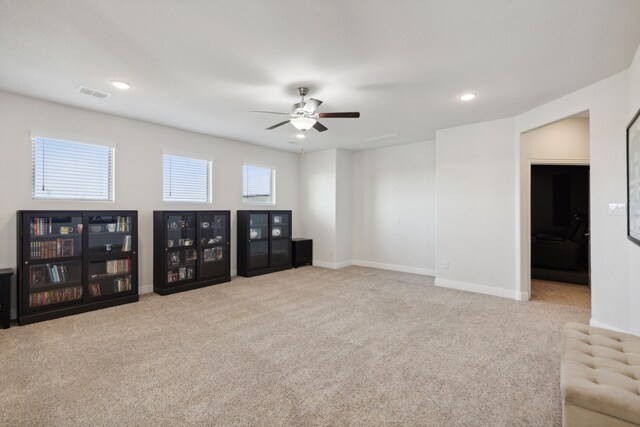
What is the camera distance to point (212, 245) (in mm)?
5406

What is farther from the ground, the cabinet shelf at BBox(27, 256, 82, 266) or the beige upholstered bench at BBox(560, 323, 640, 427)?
the cabinet shelf at BBox(27, 256, 82, 266)

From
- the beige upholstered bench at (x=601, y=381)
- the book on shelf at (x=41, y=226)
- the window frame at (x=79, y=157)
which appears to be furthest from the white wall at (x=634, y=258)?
the book on shelf at (x=41, y=226)

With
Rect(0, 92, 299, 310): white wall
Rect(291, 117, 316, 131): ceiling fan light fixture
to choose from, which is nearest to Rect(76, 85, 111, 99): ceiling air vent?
Rect(0, 92, 299, 310): white wall

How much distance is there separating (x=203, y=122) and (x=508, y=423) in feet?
16.4

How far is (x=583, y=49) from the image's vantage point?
102 inches

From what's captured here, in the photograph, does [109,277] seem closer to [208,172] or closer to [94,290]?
[94,290]

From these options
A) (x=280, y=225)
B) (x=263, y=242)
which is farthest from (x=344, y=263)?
(x=263, y=242)

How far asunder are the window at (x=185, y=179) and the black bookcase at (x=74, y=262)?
3.02 ft

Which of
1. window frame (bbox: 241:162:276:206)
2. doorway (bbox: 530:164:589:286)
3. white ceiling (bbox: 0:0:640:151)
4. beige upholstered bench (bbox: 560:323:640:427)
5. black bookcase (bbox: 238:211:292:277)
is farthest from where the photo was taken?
window frame (bbox: 241:162:276:206)

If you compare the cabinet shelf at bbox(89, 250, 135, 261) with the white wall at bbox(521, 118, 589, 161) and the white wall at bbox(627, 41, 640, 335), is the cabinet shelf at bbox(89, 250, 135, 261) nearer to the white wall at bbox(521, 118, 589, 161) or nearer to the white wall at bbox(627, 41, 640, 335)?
the white wall at bbox(627, 41, 640, 335)

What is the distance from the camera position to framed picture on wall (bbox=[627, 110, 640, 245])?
8.05 ft

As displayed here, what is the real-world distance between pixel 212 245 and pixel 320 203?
8.64ft

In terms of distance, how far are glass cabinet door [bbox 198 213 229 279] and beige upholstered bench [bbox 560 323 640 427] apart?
4848 mm

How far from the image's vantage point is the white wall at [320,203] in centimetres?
683
